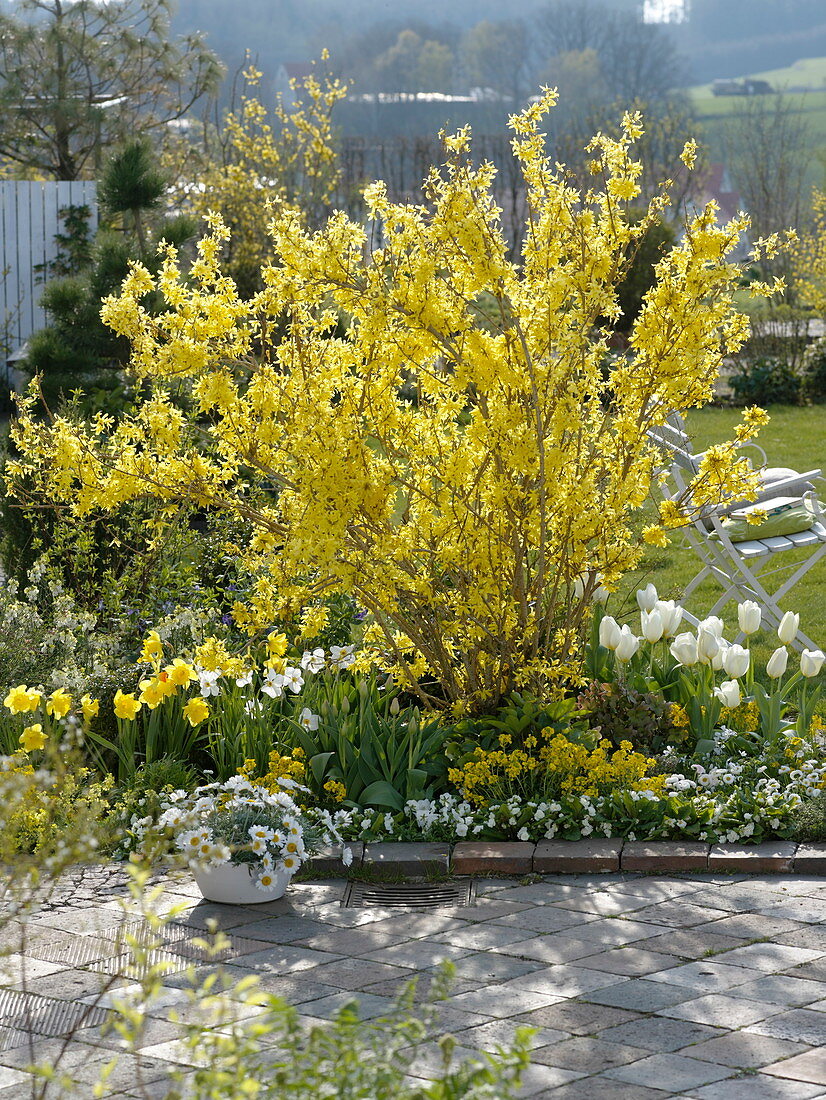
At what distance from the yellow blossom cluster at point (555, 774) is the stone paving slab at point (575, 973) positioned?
1.21 ft

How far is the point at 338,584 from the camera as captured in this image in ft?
13.8

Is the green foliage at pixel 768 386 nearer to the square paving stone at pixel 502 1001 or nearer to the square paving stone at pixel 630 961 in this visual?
the square paving stone at pixel 630 961

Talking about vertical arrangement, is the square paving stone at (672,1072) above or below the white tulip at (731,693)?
below

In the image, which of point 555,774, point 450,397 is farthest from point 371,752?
point 450,397

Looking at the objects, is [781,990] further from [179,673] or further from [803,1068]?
[179,673]

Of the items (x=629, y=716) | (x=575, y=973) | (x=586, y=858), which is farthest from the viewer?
(x=629, y=716)

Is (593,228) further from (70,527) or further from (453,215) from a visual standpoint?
(70,527)

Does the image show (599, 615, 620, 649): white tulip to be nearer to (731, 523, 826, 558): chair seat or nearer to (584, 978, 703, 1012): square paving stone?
(731, 523, 826, 558): chair seat

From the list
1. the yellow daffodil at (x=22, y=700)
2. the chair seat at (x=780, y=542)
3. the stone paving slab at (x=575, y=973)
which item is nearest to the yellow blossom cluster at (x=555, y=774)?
the stone paving slab at (x=575, y=973)

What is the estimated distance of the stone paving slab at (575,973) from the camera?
2.70 m

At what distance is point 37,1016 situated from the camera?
117 inches

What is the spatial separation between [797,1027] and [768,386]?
1158 cm

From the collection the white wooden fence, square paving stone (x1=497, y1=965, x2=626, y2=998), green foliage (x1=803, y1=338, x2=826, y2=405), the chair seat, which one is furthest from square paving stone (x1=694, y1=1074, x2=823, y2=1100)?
green foliage (x1=803, y1=338, x2=826, y2=405)

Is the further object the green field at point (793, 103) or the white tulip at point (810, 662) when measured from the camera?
the green field at point (793, 103)
